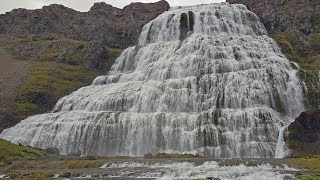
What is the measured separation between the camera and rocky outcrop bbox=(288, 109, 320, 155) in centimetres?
5312

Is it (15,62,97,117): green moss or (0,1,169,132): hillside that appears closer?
(15,62,97,117): green moss

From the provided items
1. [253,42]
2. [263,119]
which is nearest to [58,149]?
[263,119]

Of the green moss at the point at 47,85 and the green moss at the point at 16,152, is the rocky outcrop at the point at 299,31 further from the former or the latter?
the green moss at the point at 47,85

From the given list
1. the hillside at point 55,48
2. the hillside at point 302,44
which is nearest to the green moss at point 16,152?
the hillside at point 55,48

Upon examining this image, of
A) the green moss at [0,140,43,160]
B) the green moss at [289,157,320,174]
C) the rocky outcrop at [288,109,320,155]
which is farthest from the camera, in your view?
→ the green moss at [0,140,43,160]

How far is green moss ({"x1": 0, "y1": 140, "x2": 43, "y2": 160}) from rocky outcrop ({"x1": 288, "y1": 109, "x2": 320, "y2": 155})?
1273 inches

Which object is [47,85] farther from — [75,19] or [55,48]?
[75,19]

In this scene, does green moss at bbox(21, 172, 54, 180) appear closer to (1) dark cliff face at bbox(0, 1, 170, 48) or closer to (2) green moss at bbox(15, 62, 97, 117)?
(2) green moss at bbox(15, 62, 97, 117)

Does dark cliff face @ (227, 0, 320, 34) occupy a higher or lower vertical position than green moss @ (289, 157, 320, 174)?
higher

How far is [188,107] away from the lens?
6444 cm

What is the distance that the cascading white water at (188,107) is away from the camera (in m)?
57.4

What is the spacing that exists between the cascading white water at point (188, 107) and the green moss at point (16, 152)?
268 inches

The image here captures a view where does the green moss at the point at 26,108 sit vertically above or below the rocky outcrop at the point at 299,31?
below

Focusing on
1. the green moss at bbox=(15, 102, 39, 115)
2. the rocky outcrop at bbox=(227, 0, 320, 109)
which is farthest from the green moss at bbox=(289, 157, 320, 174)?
the green moss at bbox=(15, 102, 39, 115)
